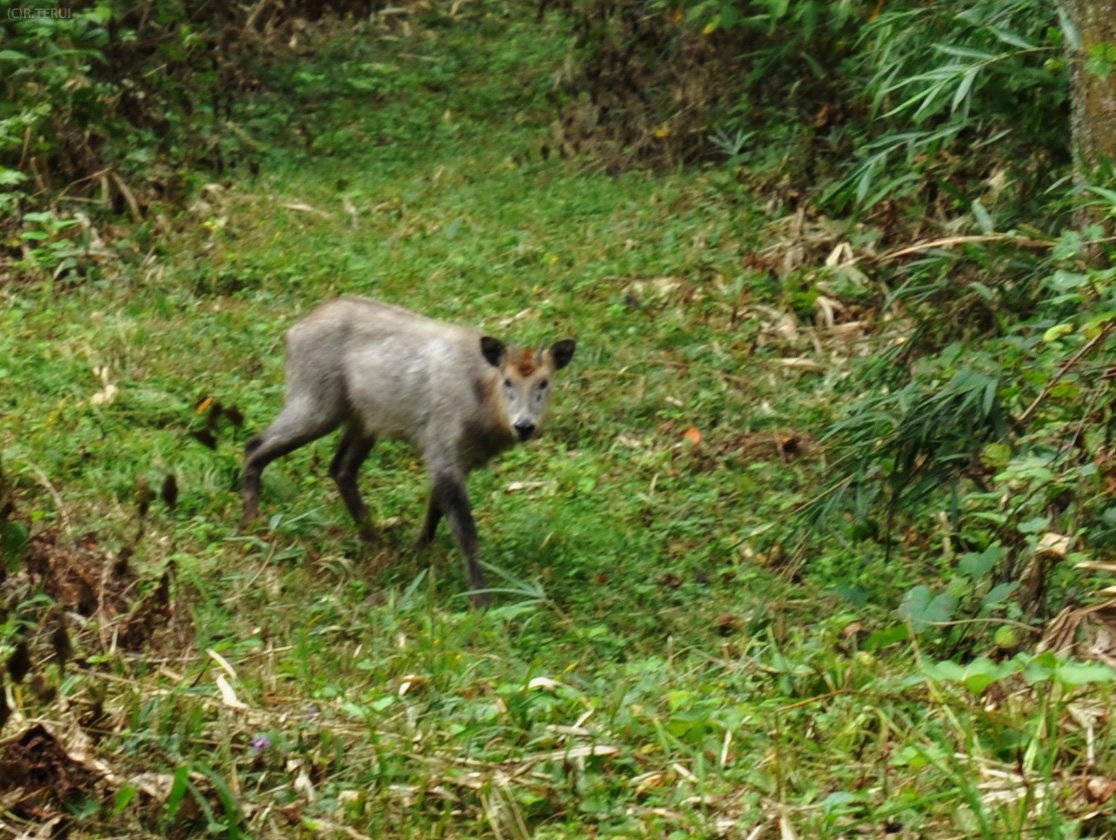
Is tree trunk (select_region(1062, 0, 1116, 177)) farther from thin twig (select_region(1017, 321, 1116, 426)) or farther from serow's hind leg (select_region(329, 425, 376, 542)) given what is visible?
serow's hind leg (select_region(329, 425, 376, 542))

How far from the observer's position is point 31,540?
5895mm

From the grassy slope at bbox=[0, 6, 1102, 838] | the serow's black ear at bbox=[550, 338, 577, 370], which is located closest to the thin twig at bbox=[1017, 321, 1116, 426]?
the grassy slope at bbox=[0, 6, 1102, 838]

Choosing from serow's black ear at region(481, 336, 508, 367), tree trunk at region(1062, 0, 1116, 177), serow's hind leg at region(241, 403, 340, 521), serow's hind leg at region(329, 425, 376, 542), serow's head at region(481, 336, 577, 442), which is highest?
tree trunk at region(1062, 0, 1116, 177)

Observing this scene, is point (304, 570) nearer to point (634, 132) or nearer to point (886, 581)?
point (886, 581)

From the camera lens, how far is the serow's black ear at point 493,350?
289 inches

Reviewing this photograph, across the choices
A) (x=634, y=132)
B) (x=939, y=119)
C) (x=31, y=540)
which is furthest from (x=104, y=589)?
(x=634, y=132)

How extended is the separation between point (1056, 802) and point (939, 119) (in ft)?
19.8

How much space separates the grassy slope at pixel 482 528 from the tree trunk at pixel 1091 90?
2.12 meters

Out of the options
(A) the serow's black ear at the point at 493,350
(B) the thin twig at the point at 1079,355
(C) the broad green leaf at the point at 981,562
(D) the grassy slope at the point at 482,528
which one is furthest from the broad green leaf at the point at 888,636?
(A) the serow's black ear at the point at 493,350

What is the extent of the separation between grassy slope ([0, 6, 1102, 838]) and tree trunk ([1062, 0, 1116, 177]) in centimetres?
212

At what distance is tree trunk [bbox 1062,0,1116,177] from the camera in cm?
601

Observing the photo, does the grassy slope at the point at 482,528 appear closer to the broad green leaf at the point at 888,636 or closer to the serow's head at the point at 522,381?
the broad green leaf at the point at 888,636

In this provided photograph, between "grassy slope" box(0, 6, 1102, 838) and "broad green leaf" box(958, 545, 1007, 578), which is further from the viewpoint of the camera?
"broad green leaf" box(958, 545, 1007, 578)

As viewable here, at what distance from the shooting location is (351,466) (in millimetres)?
7816
